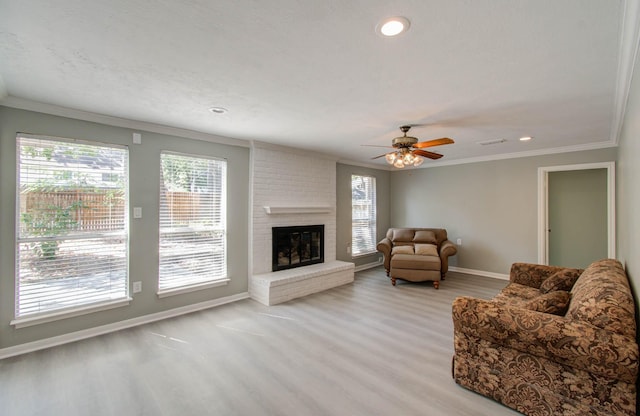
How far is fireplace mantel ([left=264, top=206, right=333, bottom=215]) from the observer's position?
4.54 meters

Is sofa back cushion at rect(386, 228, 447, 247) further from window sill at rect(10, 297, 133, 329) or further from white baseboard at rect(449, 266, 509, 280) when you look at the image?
window sill at rect(10, 297, 133, 329)

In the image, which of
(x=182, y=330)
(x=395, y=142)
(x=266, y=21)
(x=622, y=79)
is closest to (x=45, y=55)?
(x=266, y=21)

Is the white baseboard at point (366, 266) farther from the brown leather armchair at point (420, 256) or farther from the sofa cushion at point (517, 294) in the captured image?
the sofa cushion at point (517, 294)

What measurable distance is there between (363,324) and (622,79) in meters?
3.21

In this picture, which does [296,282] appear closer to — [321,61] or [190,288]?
[190,288]

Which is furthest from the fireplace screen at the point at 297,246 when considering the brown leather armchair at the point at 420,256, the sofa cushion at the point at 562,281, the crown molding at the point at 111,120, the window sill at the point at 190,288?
the sofa cushion at the point at 562,281

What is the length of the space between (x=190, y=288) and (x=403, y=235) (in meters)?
4.15

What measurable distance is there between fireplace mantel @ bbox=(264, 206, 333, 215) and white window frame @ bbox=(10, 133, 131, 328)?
1920 millimetres

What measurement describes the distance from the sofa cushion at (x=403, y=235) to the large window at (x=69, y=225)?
15.6 ft

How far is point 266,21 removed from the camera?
1.57 metres

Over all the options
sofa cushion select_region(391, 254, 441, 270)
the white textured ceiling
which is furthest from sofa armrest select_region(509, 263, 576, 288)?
the white textured ceiling

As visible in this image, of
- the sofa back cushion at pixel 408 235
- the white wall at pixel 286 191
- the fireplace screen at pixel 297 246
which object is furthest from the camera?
the sofa back cushion at pixel 408 235

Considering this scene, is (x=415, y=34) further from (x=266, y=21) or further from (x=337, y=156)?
(x=337, y=156)

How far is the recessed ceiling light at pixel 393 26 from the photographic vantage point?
1550 millimetres
